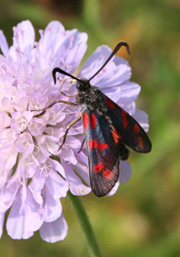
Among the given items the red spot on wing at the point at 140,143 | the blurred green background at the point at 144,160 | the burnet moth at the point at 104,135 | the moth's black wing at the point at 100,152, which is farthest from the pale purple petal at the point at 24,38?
the blurred green background at the point at 144,160

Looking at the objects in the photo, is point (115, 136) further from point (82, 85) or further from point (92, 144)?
point (82, 85)

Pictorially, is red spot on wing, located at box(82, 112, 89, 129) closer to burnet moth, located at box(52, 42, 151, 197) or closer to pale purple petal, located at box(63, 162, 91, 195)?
burnet moth, located at box(52, 42, 151, 197)

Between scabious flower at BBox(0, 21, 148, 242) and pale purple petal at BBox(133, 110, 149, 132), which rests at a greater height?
pale purple petal at BBox(133, 110, 149, 132)

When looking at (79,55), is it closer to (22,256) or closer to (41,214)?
(41,214)

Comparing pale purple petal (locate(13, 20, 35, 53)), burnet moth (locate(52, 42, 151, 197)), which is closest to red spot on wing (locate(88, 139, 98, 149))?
burnet moth (locate(52, 42, 151, 197))

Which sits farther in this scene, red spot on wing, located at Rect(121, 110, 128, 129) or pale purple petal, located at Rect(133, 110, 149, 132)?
pale purple petal, located at Rect(133, 110, 149, 132)

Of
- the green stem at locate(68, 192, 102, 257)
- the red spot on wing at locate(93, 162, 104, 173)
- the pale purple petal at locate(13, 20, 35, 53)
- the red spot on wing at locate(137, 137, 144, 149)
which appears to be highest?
the red spot on wing at locate(137, 137, 144, 149)
